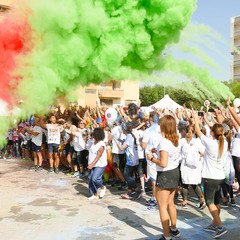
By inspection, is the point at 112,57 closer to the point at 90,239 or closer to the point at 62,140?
the point at 90,239

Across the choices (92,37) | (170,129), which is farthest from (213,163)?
(92,37)

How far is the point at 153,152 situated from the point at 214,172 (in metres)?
1.12

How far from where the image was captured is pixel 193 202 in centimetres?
643

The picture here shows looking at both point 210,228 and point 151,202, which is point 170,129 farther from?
point 151,202

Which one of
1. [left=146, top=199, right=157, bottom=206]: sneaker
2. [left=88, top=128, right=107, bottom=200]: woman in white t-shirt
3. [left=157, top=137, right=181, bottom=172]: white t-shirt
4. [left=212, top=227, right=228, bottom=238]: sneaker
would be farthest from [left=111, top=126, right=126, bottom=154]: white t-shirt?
[left=212, top=227, right=228, bottom=238]: sneaker

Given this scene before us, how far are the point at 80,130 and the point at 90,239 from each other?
452 cm

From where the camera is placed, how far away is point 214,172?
186 inches

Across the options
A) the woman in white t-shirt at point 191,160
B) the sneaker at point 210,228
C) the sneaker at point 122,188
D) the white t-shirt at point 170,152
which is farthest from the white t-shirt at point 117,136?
the white t-shirt at point 170,152

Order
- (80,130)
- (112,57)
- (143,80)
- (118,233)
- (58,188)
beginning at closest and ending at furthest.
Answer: (118,233), (112,57), (143,80), (58,188), (80,130)

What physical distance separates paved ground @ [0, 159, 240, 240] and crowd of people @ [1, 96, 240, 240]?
0.24 meters

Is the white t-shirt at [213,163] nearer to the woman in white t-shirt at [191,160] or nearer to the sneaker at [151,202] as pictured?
the woman in white t-shirt at [191,160]

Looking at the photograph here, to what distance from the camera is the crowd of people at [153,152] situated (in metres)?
4.53

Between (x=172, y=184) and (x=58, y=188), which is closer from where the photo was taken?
(x=172, y=184)

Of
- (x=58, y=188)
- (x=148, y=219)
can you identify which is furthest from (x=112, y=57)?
(x=58, y=188)
